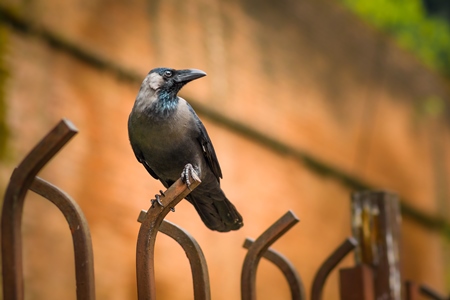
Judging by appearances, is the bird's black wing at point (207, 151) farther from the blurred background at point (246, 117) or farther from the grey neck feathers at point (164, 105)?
the blurred background at point (246, 117)

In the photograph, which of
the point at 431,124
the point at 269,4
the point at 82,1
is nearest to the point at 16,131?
the point at 82,1

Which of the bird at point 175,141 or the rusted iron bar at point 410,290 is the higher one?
the bird at point 175,141

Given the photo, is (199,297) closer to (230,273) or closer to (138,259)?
(138,259)

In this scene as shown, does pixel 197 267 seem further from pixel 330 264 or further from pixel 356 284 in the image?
pixel 356 284

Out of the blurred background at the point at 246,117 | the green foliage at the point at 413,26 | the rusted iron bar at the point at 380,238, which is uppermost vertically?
the green foliage at the point at 413,26

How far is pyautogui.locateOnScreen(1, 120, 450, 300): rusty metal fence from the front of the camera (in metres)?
1.39

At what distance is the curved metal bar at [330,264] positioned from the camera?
2.02 metres

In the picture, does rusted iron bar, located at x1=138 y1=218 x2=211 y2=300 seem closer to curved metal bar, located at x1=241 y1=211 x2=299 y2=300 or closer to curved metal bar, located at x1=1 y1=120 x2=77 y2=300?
curved metal bar, located at x1=241 y1=211 x2=299 y2=300

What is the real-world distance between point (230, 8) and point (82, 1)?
1.56 meters

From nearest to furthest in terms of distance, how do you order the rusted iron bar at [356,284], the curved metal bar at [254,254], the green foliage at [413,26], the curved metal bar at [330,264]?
the curved metal bar at [254,254] → the curved metal bar at [330,264] → the rusted iron bar at [356,284] → the green foliage at [413,26]

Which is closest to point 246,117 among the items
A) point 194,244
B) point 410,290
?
point 410,290

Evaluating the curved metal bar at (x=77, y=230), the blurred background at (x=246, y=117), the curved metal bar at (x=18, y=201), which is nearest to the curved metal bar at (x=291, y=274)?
the curved metal bar at (x=77, y=230)

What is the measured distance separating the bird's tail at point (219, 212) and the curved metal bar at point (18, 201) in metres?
0.57

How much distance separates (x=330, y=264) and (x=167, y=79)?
2.20ft
